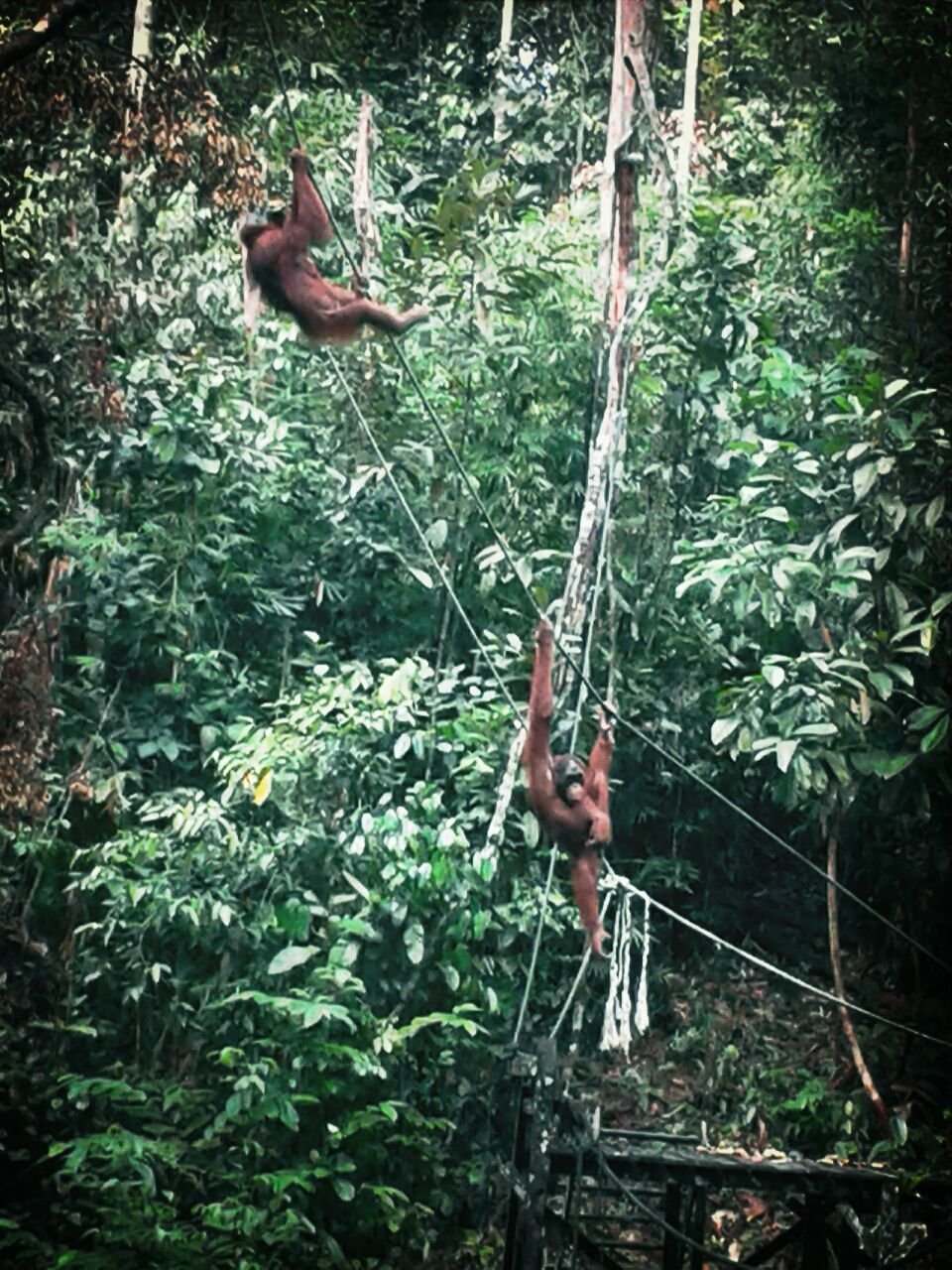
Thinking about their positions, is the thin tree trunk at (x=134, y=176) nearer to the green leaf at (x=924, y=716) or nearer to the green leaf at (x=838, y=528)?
the green leaf at (x=838, y=528)

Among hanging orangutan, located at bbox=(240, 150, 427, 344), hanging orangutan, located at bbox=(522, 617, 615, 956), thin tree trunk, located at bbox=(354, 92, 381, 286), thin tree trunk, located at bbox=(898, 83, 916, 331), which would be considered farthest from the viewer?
thin tree trunk, located at bbox=(898, 83, 916, 331)

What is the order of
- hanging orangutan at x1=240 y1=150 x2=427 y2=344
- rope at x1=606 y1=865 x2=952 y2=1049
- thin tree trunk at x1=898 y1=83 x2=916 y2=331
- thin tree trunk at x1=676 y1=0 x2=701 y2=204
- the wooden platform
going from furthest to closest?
thin tree trunk at x1=676 y1=0 x2=701 y2=204, thin tree trunk at x1=898 y1=83 x2=916 y2=331, hanging orangutan at x1=240 y1=150 x2=427 y2=344, rope at x1=606 y1=865 x2=952 y2=1049, the wooden platform

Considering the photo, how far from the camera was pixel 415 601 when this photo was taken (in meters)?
4.98

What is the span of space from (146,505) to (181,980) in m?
1.61

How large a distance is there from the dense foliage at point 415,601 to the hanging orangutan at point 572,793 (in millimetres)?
557

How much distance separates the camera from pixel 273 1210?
3879 mm

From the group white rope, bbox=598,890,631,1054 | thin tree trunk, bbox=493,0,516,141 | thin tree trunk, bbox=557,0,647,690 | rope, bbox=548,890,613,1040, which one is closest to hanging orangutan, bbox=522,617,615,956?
white rope, bbox=598,890,631,1054

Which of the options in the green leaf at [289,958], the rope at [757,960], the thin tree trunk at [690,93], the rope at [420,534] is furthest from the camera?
the thin tree trunk at [690,93]

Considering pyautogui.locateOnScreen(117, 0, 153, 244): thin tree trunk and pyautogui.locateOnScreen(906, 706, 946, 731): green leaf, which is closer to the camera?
pyautogui.locateOnScreen(906, 706, 946, 731): green leaf

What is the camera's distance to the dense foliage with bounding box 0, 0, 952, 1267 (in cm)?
408

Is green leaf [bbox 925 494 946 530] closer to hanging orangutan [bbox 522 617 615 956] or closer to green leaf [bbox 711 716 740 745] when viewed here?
green leaf [bbox 711 716 740 745]

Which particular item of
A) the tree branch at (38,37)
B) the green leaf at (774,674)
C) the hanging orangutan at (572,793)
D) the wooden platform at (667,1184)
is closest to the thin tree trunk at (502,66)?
the tree branch at (38,37)

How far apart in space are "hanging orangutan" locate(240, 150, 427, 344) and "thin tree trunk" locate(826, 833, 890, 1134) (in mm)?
2255

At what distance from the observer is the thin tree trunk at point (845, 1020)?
14.3 ft
